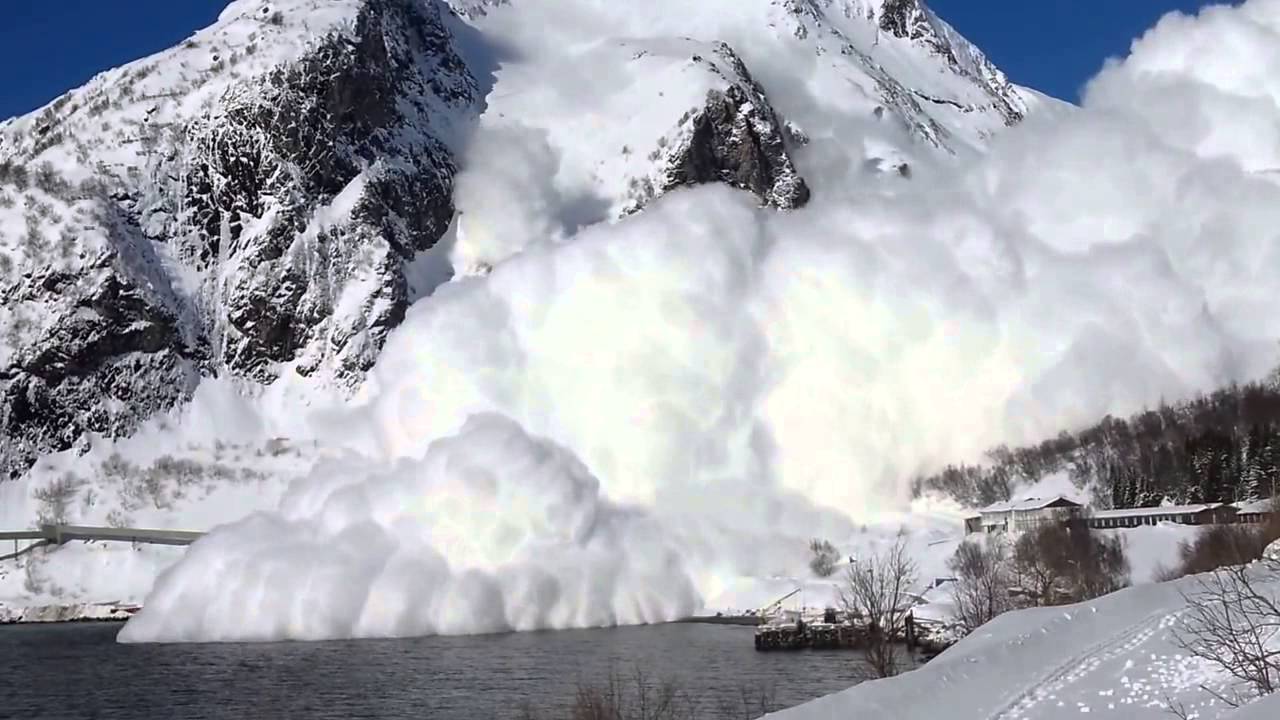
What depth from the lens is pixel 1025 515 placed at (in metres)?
169

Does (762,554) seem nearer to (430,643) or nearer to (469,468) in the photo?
(469,468)

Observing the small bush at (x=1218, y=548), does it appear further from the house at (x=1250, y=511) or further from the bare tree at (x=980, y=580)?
the bare tree at (x=980, y=580)

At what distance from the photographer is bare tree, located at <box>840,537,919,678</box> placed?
79.8 m

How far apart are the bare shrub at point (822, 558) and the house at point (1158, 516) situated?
31843 millimetres

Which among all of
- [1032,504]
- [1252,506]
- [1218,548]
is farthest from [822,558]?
→ [1218,548]

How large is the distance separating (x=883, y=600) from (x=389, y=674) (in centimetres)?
4924

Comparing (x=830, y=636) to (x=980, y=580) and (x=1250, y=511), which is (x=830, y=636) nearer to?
(x=980, y=580)

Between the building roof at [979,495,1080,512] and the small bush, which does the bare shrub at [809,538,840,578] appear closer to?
the building roof at [979,495,1080,512]

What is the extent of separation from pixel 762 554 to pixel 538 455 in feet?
107

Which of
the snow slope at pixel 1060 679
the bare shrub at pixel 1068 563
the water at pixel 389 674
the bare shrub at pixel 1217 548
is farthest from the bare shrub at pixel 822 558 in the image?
the snow slope at pixel 1060 679

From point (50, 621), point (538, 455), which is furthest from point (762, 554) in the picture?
point (50, 621)

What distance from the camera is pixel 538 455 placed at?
173 m

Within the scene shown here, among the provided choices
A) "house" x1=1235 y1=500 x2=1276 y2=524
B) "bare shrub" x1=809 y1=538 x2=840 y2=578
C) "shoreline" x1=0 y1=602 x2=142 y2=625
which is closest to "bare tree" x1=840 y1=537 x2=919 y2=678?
"bare shrub" x1=809 y1=538 x2=840 y2=578

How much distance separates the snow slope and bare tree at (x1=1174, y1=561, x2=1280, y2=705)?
413 mm
